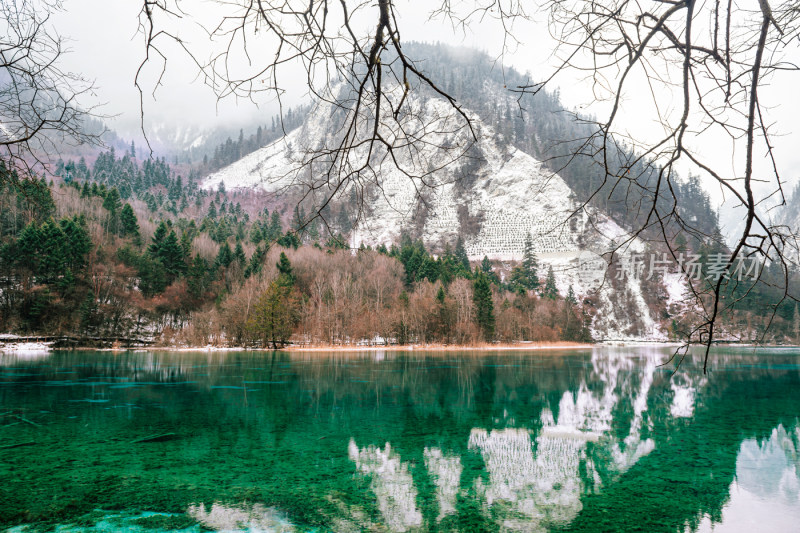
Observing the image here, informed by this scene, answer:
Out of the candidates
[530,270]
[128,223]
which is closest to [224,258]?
[128,223]

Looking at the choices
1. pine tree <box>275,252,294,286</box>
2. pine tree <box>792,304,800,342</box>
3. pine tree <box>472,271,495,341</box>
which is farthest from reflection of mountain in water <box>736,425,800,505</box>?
pine tree <box>792,304,800,342</box>

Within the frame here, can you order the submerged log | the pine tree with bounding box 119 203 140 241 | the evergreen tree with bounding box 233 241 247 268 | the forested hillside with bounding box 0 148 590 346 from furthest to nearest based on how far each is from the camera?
the pine tree with bounding box 119 203 140 241
the evergreen tree with bounding box 233 241 247 268
the forested hillside with bounding box 0 148 590 346
the submerged log

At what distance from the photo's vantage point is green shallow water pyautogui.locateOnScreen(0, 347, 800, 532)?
588 centimetres

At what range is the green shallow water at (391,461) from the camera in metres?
5.88

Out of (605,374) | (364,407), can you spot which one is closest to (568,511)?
(364,407)

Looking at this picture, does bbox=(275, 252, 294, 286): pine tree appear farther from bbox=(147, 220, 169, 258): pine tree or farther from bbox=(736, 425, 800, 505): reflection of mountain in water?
bbox=(736, 425, 800, 505): reflection of mountain in water

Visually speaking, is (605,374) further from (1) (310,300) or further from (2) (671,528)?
(1) (310,300)

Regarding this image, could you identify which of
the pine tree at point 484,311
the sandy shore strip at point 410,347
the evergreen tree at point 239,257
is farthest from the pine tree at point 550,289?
the evergreen tree at point 239,257

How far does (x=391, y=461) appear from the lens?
8.20 metres

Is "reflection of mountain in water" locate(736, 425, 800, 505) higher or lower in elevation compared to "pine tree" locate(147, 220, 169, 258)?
lower

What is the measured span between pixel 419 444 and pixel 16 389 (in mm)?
15314

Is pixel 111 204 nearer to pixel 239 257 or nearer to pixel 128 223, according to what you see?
pixel 128 223

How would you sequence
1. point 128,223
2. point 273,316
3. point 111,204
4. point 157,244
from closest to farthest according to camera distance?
1. point 273,316
2. point 157,244
3. point 128,223
4. point 111,204

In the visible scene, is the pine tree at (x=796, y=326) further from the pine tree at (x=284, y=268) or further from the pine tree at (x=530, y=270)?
the pine tree at (x=284, y=268)
